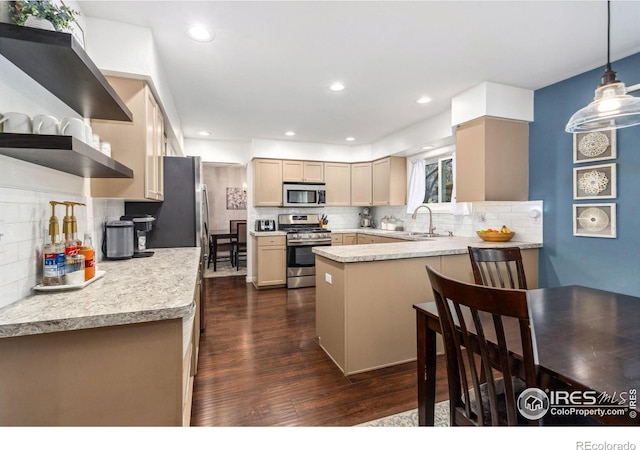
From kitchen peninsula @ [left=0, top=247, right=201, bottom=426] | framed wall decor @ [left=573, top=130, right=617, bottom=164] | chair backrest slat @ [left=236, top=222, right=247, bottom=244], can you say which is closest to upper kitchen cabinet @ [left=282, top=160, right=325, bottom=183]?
chair backrest slat @ [left=236, top=222, right=247, bottom=244]

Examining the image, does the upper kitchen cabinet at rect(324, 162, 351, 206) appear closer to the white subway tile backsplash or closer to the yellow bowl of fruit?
the yellow bowl of fruit

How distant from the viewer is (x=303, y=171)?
5254 millimetres

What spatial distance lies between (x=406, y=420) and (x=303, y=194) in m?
3.95

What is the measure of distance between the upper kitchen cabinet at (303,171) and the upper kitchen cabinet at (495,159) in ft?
8.70

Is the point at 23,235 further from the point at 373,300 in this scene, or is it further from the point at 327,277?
the point at 373,300

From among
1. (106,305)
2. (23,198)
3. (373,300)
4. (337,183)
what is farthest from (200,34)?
(337,183)

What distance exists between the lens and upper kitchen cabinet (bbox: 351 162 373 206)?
549 cm

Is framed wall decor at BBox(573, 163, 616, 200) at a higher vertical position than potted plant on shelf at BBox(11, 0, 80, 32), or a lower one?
lower

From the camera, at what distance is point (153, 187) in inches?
85.6

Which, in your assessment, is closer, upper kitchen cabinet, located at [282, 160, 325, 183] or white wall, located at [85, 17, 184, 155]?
white wall, located at [85, 17, 184, 155]

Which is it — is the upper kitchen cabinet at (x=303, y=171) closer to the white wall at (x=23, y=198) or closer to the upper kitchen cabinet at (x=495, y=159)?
the upper kitchen cabinet at (x=495, y=159)

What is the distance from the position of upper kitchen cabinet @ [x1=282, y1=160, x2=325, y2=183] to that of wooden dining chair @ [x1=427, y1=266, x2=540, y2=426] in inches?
165

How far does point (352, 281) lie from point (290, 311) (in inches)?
66.7

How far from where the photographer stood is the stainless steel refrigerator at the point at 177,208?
2.64 metres
